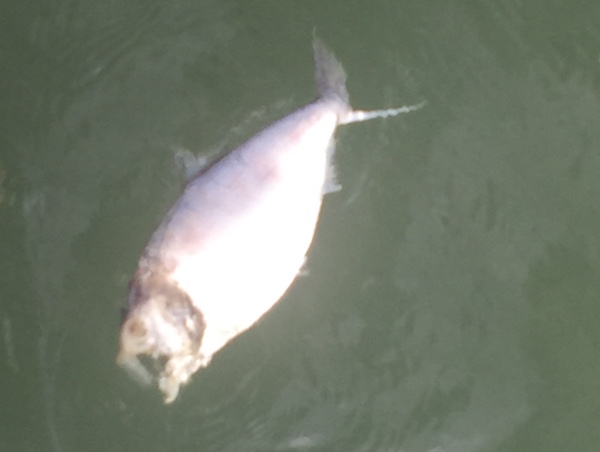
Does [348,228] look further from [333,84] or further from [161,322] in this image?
[161,322]

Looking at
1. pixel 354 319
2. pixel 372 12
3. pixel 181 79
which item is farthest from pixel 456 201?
pixel 181 79

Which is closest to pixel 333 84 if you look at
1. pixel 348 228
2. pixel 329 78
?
pixel 329 78

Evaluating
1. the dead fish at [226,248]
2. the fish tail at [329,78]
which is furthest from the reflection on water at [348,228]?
the dead fish at [226,248]

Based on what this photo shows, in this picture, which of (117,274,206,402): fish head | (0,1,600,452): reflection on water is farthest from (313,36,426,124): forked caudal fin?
(117,274,206,402): fish head

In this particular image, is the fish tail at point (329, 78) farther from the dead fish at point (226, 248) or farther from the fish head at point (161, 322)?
the fish head at point (161, 322)

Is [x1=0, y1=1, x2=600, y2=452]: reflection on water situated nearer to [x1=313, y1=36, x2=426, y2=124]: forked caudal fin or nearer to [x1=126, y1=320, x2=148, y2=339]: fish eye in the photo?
[x1=313, y1=36, x2=426, y2=124]: forked caudal fin

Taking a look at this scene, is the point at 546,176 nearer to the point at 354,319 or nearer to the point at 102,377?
the point at 354,319
